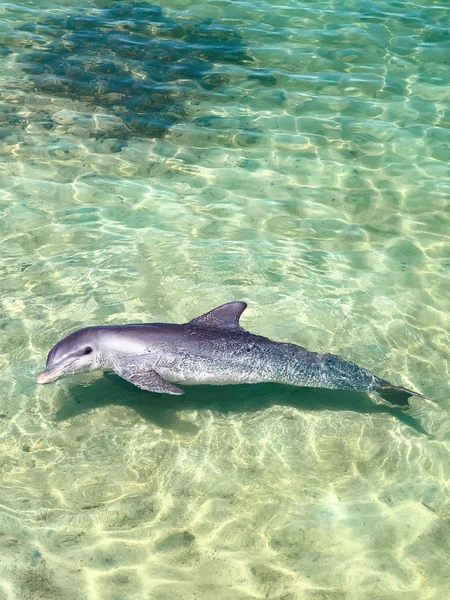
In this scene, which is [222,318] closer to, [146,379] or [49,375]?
[146,379]

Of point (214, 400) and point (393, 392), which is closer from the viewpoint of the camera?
point (393, 392)

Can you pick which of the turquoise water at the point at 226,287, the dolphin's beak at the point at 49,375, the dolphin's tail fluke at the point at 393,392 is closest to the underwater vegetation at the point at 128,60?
the turquoise water at the point at 226,287

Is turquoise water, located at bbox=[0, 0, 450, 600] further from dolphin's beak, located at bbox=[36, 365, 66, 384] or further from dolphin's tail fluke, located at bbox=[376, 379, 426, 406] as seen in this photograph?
dolphin's beak, located at bbox=[36, 365, 66, 384]

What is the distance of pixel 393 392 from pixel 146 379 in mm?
2318

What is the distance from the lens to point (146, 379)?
20.6 feet

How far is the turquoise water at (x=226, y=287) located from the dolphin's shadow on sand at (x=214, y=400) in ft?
0.08

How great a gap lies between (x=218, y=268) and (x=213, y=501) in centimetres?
355

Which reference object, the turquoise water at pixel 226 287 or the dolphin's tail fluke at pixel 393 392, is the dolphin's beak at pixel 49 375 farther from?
the dolphin's tail fluke at pixel 393 392

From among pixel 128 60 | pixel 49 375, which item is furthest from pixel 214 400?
pixel 128 60

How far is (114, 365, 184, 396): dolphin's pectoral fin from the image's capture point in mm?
6148

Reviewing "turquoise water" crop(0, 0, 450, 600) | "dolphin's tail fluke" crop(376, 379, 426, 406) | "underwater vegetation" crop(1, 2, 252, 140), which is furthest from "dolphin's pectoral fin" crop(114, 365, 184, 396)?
"underwater vegetation" crop(1, 2, 252, 140)

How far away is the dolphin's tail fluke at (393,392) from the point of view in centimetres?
648

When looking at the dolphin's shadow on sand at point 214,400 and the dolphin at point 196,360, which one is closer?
the dolphin at point 196,360

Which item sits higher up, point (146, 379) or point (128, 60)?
point (128, 60)
